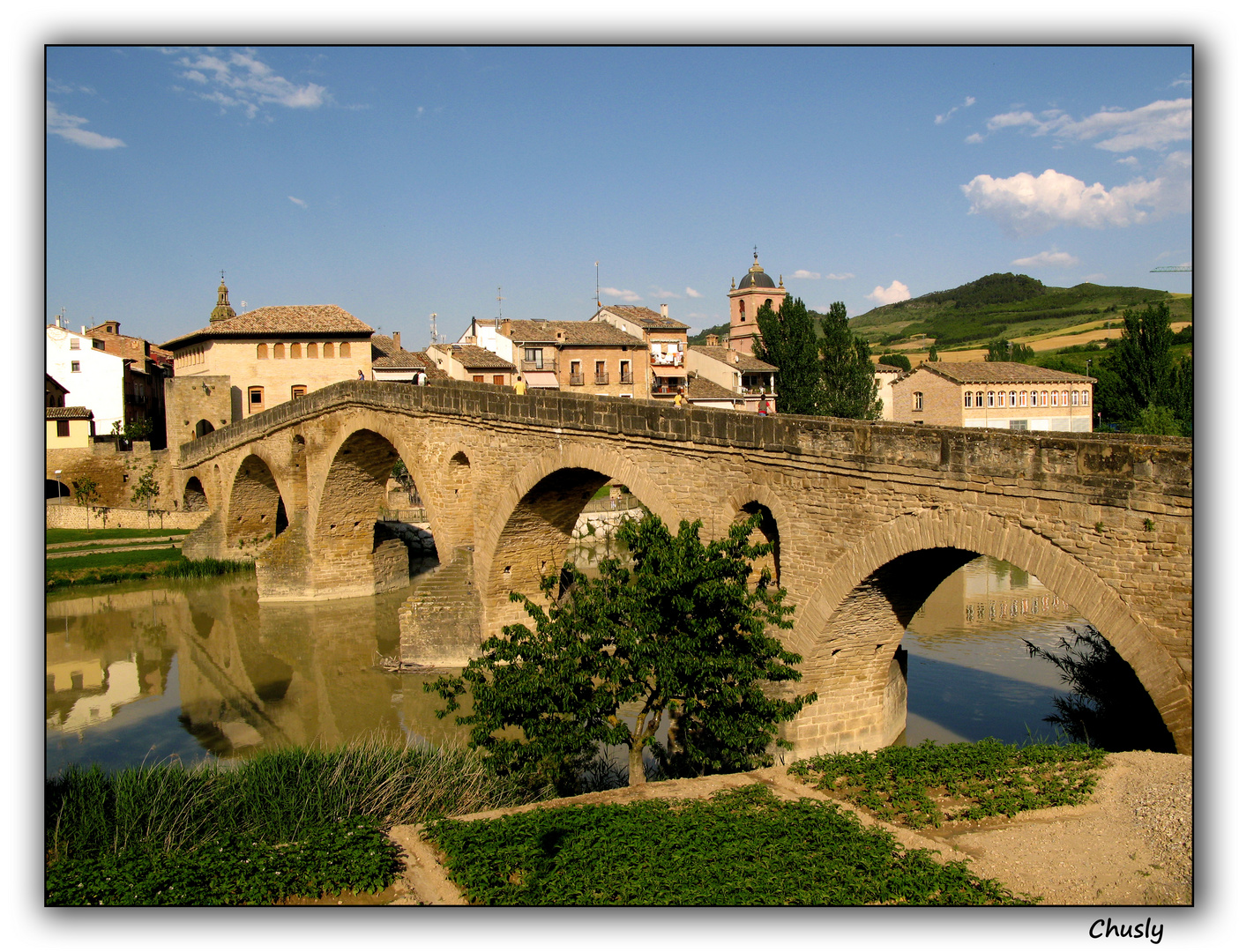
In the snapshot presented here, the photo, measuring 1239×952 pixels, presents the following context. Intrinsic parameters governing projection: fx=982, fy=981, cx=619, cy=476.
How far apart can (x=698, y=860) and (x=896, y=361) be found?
69887 mm

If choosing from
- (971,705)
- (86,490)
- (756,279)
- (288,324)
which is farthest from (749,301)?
(971,705)

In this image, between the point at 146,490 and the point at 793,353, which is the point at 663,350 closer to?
the point at 793,353

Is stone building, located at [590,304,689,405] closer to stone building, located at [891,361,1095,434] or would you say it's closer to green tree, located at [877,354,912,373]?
stone building, located at [891,361,1095,434]

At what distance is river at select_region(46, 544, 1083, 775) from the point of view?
1620 cm

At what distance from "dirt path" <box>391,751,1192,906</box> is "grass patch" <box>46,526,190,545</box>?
98.6 feet

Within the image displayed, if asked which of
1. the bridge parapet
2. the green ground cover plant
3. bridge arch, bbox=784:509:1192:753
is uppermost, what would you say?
the bridge parapet

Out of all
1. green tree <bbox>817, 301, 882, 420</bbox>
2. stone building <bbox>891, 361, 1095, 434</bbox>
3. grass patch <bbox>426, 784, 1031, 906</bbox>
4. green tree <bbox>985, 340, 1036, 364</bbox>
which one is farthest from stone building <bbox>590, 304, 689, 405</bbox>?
grass patch <bbox>426, 784, 1031, 906</bbox>

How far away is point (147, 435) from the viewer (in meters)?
46.1

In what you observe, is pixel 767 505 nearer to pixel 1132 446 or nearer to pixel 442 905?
pixel 1132 446

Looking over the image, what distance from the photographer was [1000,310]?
8294cm

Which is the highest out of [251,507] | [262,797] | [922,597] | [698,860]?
[251,507]

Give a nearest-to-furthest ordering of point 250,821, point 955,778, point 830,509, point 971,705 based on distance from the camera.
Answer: point 955,778 < point 250,821 < point 830,509 < point 971,705
